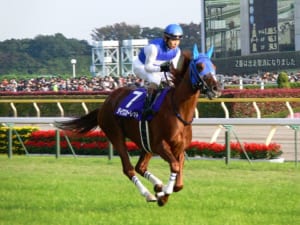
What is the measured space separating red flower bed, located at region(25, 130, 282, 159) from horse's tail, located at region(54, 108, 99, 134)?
369 cm

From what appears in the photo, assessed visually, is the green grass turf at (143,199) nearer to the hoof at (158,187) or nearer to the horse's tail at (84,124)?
the hoof at (158,187)

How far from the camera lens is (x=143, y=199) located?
24.0ft

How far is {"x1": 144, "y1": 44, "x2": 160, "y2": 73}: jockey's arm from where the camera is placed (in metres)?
7.09

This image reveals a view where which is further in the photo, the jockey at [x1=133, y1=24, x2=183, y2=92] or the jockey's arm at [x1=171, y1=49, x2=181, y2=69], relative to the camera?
the jockey's arm at [x1=171, y1=49, x2=181, y2=69]

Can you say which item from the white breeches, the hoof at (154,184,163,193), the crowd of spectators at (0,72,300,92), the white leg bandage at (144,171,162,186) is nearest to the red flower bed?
the white breeches

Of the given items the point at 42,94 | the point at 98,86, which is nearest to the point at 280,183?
the point at 42,94

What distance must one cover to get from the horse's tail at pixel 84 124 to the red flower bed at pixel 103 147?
145 inches

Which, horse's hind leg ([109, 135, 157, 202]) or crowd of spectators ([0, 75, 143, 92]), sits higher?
horse's hind leg ([109, 135, 157, 202])

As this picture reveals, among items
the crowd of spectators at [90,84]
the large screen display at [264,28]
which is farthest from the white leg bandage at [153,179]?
the large screen display at [264,28]

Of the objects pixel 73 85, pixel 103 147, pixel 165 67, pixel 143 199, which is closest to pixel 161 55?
pixel 165 67

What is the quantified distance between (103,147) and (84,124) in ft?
16.9

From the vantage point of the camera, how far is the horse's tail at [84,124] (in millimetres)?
8453

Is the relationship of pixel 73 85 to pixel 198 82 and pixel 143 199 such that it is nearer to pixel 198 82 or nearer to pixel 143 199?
pixel 143 199

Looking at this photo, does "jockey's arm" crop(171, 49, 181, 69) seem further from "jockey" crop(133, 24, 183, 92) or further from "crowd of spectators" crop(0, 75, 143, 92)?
"crowd of spectators" crop(0, 75, 143, 92)
